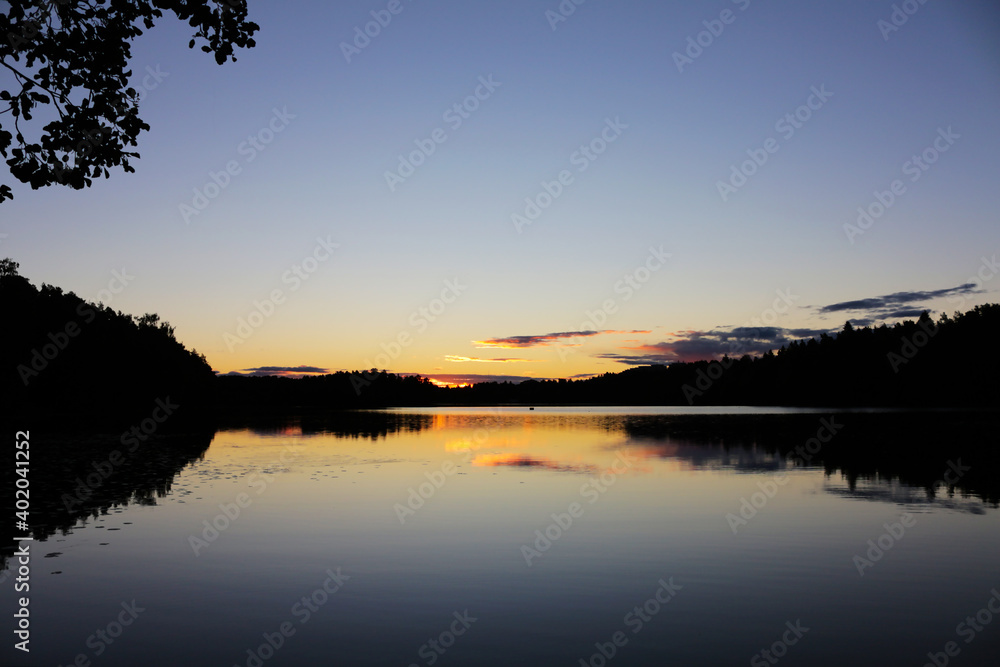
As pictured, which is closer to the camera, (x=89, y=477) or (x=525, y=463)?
(x=89, y=477)

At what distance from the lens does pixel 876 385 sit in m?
178

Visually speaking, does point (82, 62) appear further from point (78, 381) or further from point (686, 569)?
point (78, 381)

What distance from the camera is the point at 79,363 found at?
125 meters

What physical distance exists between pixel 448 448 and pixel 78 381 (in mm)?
96801

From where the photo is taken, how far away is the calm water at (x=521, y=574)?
11.9m
